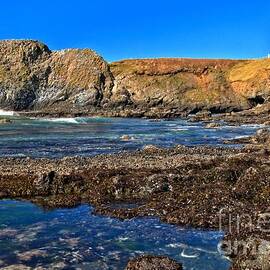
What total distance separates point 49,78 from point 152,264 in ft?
381

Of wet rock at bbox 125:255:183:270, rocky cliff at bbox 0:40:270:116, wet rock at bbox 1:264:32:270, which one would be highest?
rocky cliff at bbox 0:40:270:116

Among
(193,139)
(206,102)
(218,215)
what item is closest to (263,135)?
(193,139)

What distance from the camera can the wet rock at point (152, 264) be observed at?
1257 centimetres

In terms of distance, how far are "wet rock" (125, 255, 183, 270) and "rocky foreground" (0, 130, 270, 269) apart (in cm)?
165

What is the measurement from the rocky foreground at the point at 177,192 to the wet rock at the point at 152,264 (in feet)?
5.42

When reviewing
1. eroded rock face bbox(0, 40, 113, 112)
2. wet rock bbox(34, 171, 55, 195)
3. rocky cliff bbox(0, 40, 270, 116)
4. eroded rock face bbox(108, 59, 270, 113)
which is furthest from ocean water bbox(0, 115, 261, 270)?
eroded rock face bbox(108, 59, 270, 113)

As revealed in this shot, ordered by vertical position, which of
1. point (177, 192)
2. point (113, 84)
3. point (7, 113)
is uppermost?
point (113, 84)

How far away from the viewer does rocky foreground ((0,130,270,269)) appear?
1537 cm

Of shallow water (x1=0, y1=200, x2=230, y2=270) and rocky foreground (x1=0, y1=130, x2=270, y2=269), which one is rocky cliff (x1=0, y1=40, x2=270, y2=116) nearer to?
rocky foreground (x1=0, y1=130, x2=270, y2=269)

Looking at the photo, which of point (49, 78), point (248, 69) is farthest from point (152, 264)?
point (248, 69)

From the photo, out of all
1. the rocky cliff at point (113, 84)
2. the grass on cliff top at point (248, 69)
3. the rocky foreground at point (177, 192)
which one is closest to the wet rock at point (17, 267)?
the rocky foreground at point (177, 192)

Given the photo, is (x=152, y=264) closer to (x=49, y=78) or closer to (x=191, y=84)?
(x=49, y=78)

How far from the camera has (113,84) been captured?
419 ft

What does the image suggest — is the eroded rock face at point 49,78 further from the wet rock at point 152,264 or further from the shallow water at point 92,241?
the wet rock at point 152,264
